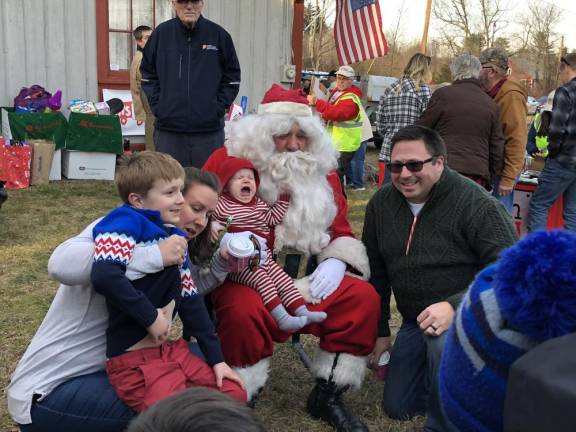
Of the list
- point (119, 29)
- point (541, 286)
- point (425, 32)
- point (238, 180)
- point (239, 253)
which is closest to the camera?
point (541, 286)

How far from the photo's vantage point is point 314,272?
2969mm

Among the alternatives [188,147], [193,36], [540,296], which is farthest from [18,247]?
[540,296]

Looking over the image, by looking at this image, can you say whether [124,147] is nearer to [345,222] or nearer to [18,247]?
[18,247]

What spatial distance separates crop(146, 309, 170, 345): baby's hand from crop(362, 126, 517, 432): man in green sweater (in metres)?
1.07

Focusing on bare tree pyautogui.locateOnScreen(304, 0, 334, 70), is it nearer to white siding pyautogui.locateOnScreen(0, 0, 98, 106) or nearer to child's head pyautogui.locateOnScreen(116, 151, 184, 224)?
white siding pyautogui.locateOnScreen(0, 0, 98, 106)

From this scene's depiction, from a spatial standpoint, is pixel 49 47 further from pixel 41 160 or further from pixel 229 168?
pixel 229 168

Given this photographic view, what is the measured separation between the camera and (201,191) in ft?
7.90

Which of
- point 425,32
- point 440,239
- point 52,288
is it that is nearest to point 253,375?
point 440,239

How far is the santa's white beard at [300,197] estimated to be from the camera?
3084 millimetres

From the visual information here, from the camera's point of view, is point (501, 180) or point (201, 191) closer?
point (201, 191)

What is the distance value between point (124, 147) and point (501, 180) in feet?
18.1

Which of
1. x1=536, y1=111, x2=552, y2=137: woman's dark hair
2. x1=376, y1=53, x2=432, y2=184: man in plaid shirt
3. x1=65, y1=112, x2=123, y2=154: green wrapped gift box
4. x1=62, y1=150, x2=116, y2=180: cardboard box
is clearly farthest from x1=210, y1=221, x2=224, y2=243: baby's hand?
x1=62, y1=150, x2=116, y2=180: cardboard box

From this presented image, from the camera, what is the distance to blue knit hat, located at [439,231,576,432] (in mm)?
1121

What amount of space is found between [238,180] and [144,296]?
1.09 m
